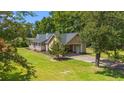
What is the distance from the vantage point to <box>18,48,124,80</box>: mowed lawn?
17.9 ft

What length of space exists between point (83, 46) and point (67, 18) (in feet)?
2.10

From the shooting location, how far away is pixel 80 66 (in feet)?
18.6

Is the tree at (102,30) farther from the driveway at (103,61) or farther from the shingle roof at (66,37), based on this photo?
the shingle roof at (66,37)

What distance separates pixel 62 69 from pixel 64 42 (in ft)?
1.78

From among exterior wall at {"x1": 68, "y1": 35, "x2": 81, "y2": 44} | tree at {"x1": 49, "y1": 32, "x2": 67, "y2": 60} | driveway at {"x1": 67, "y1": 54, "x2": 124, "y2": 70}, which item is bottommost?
driveway at {"x1": 67, "y1": 54, "x2": 124, "y2": 70}

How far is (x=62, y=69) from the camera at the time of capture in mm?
5566

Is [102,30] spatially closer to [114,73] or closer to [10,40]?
[114,73]

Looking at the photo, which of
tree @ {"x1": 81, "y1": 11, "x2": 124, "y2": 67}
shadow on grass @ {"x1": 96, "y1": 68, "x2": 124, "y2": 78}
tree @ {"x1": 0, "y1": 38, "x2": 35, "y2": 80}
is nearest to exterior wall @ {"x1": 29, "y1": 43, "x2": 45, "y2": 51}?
tree @ {"x1": 0, "y1": 38, "x2": 35, "y2": 80}

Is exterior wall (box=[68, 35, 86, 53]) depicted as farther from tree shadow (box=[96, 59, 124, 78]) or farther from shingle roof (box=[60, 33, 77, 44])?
tree shadow (box=[96, 59, 124, 78])

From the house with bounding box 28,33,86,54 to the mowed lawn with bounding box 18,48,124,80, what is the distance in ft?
0.59

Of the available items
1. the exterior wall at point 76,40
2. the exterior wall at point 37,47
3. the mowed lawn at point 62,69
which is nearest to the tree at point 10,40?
the mowed lawn at point 62,69
